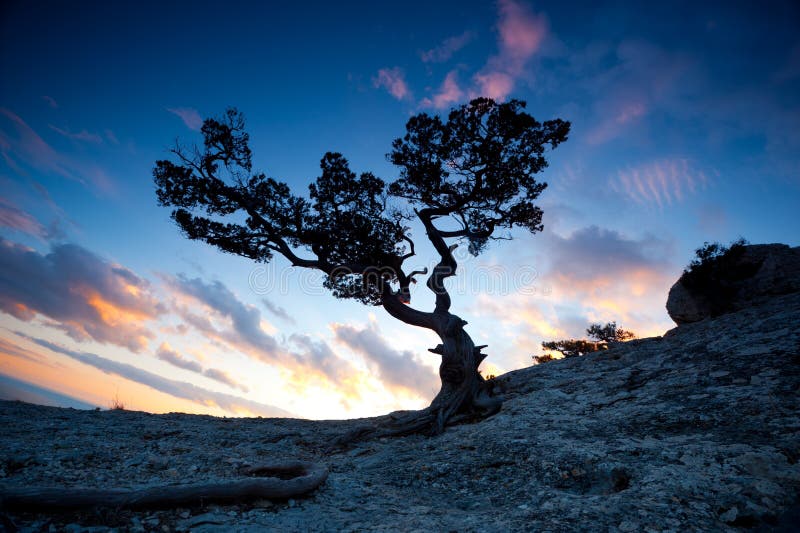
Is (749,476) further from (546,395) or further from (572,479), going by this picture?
(546,395)

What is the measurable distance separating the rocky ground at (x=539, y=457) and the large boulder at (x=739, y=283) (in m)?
2.96

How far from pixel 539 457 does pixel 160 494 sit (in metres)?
6.67

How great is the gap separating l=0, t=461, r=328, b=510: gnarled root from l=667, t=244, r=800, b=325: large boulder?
18.9 metres

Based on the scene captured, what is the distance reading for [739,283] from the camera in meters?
17.7

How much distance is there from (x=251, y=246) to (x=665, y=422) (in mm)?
15876

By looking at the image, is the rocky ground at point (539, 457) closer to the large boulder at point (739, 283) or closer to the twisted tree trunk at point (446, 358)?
the twisted tree trunk at point (446, 358)

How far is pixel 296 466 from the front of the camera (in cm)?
744

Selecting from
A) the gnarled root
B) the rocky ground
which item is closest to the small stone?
Result: the rocky ground

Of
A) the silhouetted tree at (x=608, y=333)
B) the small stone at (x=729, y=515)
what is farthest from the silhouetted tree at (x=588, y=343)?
the small stone at (x=729, y=515)

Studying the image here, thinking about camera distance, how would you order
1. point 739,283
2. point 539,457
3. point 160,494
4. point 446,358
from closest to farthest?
point 160,494
point 539,457
point 446,358
point 739,283

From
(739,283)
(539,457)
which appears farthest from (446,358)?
(739,283)

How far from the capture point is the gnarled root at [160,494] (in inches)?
195

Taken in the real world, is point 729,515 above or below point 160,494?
above

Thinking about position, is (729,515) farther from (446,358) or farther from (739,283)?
(739,283)
